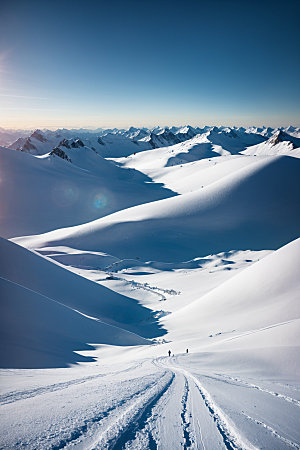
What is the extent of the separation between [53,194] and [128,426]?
106 m

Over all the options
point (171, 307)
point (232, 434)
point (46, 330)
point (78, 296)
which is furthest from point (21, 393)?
point (171, 307)

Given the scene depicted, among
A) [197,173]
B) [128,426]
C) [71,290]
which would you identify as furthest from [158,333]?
[197,173]

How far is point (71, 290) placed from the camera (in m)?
23.8

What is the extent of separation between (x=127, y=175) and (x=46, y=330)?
435ft

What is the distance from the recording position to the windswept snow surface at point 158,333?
154 inches

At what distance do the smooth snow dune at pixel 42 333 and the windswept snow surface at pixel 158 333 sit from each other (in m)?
0.08

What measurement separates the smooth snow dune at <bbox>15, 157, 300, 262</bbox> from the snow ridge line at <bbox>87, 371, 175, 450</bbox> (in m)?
45.7

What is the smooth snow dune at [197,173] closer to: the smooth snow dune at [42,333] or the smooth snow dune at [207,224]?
the smooth snow dune at [207,224]

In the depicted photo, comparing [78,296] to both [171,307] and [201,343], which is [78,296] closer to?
[171,307]

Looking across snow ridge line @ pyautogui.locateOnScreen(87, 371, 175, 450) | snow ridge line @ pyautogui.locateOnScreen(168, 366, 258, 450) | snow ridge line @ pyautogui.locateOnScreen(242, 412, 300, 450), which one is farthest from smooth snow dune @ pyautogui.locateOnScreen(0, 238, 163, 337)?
snow ridge line @ pyautogui.locateOnScreen(242, 412, 300, 450)

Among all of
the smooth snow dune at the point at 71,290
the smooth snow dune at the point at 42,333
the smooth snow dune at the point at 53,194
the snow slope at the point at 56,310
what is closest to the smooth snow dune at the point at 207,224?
the smooth snow dune at the point at 53,194

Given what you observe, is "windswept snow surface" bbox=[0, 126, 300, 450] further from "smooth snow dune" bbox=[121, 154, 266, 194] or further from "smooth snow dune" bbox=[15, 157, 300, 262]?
"smooth snow dune" bbox=[121, 154, 266, 194]

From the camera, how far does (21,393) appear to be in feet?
16.6

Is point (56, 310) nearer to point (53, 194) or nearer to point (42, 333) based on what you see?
point (42, 333)
